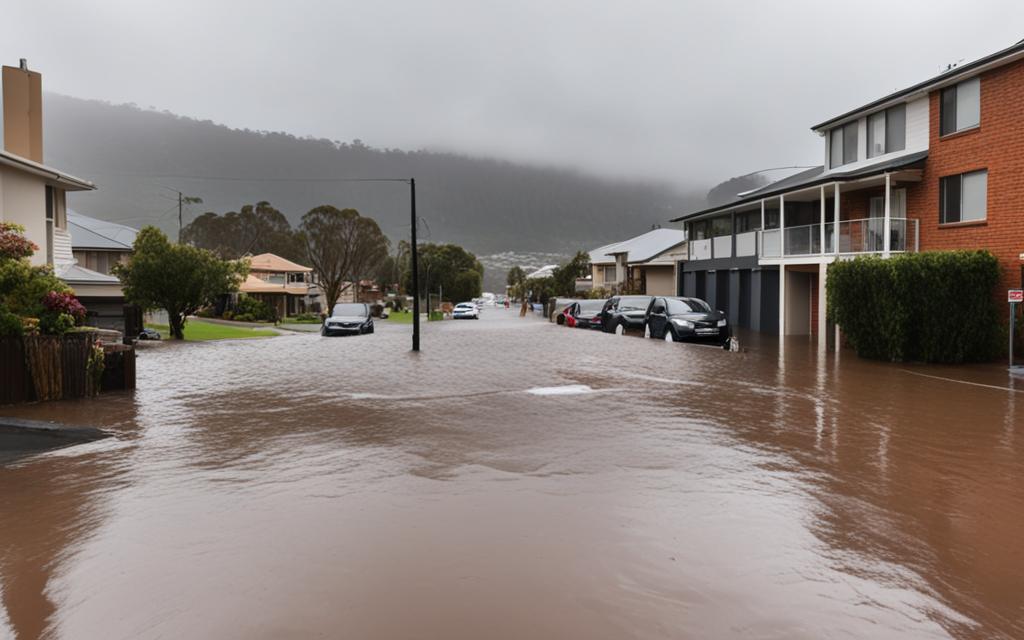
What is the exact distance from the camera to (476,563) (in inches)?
203

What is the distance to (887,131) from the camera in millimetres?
26312

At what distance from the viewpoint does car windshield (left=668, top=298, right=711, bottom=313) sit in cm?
2730

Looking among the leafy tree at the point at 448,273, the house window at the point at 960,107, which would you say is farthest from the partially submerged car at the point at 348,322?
the leafy tree at the point at 448,273

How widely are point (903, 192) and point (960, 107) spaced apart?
3.44m

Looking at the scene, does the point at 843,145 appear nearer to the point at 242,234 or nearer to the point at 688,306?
the point at 688,306

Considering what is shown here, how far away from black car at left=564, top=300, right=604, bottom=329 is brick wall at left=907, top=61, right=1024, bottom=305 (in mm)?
18624

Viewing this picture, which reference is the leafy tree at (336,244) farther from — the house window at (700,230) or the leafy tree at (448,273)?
the leafy tree at (448,273)

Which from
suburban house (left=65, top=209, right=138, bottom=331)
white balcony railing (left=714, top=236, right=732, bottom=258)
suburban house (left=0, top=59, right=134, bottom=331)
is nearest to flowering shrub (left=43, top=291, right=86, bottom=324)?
suburban house (left=0, top=59, right=134, bottom=331)

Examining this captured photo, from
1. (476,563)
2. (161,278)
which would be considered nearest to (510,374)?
(476,563)

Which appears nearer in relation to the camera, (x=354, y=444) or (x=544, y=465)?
(x=544, y=465)

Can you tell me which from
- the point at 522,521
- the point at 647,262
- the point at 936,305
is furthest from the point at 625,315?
the point at 522,521

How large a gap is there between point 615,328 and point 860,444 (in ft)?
79.3

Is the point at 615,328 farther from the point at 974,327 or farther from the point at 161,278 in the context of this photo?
the point at 161,278

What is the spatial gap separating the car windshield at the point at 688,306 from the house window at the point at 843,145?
8412mm
